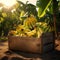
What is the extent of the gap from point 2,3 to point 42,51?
1437 cm

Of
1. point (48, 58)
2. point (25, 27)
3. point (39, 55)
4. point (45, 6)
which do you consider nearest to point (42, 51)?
point (39, 55)

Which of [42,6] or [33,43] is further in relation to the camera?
[42,6]

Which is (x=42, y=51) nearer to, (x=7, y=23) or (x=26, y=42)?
(x=26, y=42)

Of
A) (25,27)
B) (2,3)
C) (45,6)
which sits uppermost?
(2,3)

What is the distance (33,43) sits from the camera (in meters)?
8.47

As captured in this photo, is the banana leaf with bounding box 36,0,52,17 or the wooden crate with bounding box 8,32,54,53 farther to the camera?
the banana leaf with bounding box 36,0,52,17

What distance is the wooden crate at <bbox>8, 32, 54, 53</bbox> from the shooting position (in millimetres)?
8297

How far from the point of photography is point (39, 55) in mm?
8109

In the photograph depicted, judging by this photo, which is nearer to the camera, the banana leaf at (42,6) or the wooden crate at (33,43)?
the wooden crate at (33,43)

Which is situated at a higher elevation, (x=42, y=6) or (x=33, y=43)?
(x=42, y=6)

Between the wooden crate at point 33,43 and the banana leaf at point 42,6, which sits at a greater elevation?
the banana leaf at point 42,6

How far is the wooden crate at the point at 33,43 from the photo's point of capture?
8.30 m

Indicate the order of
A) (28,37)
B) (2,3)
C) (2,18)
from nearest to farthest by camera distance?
(28,37) → (2,3) → (2,18)

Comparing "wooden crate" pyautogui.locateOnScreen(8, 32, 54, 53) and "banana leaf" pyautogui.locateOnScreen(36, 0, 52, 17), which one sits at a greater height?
"banana leaf" pyautogui.locateOnScreen(36, 0, 52, 17)
